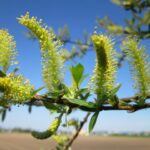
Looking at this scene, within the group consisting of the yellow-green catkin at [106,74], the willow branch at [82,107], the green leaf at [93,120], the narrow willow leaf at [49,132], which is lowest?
the narrow willow leaf at [49,132]

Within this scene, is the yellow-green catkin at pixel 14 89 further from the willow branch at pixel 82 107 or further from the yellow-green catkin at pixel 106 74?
the yellow-green catkin at pixel 106 74

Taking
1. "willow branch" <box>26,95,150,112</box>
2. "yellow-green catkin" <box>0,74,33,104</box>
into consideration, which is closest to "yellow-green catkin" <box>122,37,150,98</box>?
"willow branch" <box>26,95,150,112</box>

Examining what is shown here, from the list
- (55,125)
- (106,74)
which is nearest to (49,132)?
(55,125)

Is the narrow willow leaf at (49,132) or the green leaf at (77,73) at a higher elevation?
the green leaf at (77,73)

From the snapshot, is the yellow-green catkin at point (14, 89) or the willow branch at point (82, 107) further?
the willow branch at point (82, 107)

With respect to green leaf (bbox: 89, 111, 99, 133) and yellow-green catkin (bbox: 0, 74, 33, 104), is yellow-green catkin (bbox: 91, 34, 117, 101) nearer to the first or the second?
green leaf (bbox: 89, 111, 99, 133)

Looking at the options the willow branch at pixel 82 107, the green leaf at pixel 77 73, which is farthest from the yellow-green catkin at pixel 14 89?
the green leaf at pixel 77 73
